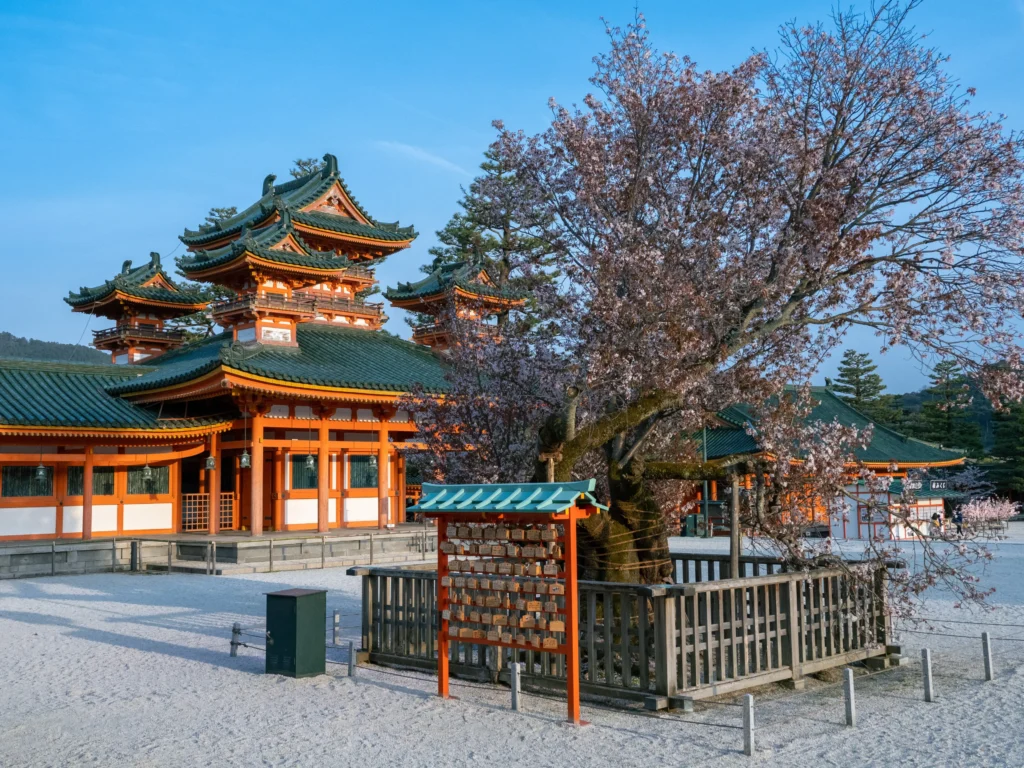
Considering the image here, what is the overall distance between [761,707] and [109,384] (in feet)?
74.5

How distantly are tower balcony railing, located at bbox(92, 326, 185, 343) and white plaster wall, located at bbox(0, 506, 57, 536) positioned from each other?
31.0ft

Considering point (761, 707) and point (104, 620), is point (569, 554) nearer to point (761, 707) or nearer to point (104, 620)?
point (761, 707)

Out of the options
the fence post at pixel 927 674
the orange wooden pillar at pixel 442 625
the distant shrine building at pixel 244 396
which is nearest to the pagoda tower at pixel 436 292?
the distant shrine building at pixel 244 396

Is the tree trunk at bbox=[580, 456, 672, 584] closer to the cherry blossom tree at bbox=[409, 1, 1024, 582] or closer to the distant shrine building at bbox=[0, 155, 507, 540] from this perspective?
the cherry blossom tree at bbox=[409, 1, 1024, 582]

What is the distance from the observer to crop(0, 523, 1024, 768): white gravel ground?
24.5ft

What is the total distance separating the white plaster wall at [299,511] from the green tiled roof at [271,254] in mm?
7023

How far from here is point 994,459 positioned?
165ft

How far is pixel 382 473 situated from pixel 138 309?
10925mm

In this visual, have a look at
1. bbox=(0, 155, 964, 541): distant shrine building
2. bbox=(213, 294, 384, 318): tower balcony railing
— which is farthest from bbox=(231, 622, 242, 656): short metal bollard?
bbox=(213, 294, 384, 318): tower balcony railing

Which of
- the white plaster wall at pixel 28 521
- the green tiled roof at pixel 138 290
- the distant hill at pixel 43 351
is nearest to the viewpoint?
the white plaster wall at pixel 28 521

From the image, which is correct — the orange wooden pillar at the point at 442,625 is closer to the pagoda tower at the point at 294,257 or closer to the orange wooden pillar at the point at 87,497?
the orange wooden pillar at the point at 87,497

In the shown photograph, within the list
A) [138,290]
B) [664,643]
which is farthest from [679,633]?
[138,290]

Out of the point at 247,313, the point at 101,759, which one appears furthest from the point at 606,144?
the point at 247,313

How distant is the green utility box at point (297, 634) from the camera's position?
34.1 feet
